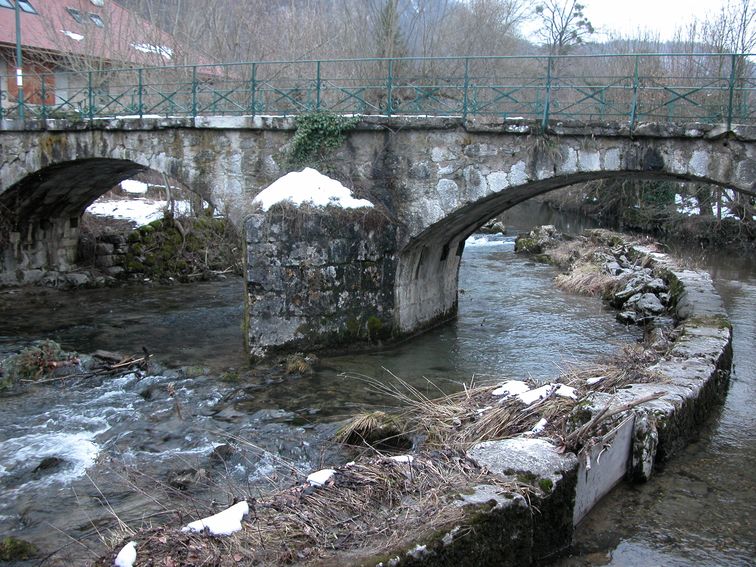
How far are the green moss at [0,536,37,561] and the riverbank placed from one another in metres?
2.00

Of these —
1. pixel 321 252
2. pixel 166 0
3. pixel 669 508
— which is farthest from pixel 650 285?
pixel 166 0

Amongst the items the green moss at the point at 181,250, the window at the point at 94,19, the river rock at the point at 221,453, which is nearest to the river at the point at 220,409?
the river rock at the point at 221,453

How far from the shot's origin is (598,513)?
15.6 ft

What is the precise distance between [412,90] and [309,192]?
5924 mm

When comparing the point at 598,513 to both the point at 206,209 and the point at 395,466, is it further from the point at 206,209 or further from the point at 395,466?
the point at 206,209

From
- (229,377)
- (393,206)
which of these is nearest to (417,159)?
(393,206)

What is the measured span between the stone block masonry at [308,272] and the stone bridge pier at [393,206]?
0.01 meters

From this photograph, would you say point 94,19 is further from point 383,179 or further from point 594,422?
point 594,422

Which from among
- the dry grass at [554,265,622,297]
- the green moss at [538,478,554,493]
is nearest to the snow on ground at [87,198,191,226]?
the dry grass at [554,265,622,297]

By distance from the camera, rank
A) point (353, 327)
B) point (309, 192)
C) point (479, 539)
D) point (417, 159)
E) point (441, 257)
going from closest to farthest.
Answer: point (479, 539), point (309, 192), point (417, 159), point (353, 327), point (441, 257)

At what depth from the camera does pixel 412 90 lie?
14.7 metres

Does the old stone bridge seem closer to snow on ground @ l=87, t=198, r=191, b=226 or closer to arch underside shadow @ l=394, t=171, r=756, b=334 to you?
arch underside shadow @ l=394, t=171, r=756, b=334

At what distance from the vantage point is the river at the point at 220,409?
5.12 m

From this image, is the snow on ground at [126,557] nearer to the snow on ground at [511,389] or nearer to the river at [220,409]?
the river at [220,409]
